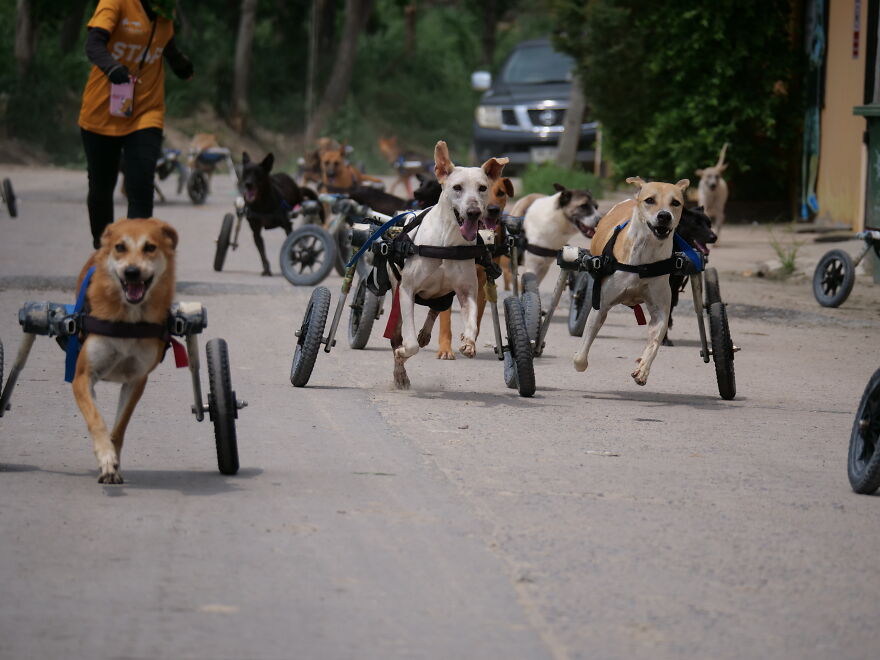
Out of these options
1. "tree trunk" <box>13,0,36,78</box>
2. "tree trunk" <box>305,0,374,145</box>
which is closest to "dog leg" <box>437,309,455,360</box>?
"tree trunk" <box>13,0,36,78</box>

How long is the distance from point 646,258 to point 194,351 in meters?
3.85

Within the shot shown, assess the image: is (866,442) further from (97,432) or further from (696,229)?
(696,229)

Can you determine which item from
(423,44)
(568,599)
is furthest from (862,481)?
(423,44)

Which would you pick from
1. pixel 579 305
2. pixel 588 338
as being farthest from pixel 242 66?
pixel 588 338

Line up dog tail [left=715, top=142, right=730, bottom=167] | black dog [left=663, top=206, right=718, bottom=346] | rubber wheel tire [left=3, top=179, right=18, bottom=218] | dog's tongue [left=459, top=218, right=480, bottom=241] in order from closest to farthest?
dog's tongue [left=459, top=218, right=480, bottom=241] < black dog [left=663, top=206, right=718, bottom=346] < rubber wheel tire [left=3, top=179, right=18, bottom=218] < dog tail [left=715, top=142, right=730, bottom=167]

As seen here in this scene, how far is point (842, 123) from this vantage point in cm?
2347

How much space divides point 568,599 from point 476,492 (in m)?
1.62

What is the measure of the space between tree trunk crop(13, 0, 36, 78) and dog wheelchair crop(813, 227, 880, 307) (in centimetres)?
2972

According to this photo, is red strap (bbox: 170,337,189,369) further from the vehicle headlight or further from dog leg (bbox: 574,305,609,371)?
the vehicle headlight

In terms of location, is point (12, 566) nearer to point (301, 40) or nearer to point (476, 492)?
point (476, 492)

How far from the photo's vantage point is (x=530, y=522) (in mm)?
6371

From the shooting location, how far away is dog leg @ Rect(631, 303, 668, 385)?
9781mm

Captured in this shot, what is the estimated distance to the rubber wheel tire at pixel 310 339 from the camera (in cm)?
963

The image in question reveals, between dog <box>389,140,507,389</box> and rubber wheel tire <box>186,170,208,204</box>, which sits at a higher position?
dog <box>389,140,507,389</box>
